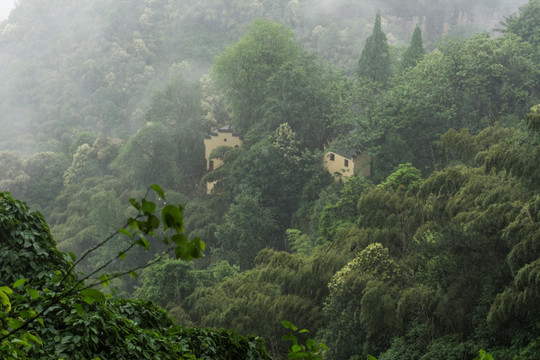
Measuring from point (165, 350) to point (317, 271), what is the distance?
42.6 ft

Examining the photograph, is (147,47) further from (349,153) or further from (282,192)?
(349,153)

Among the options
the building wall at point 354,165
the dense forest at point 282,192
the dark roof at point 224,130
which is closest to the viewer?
the dense forest at point 282,192

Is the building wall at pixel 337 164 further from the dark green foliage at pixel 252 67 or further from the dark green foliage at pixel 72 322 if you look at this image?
the dark green foliage at pixel 72 322

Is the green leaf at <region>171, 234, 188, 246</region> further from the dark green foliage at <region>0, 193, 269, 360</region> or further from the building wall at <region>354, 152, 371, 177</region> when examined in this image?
the building wall at <region>354, 152, 371, 177</region>

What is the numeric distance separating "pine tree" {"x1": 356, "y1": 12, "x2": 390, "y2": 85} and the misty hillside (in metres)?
16.4

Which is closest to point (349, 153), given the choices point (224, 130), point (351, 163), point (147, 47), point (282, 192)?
point (351, 163)

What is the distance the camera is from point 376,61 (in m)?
32.0

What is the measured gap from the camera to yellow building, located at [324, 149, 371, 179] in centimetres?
2680

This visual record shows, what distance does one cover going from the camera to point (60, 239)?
116 ft

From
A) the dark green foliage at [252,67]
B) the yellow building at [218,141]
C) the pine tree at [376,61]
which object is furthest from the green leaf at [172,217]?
the yellow building at [218,141]

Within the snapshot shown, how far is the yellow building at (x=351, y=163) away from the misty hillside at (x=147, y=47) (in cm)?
2257

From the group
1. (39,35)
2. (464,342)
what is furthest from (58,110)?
(464,342)

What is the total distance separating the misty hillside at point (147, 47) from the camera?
53.2 metres

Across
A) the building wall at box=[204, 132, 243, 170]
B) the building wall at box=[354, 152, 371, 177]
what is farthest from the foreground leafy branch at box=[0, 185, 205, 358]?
the building wall at box=[204, 132, 243, 170]
